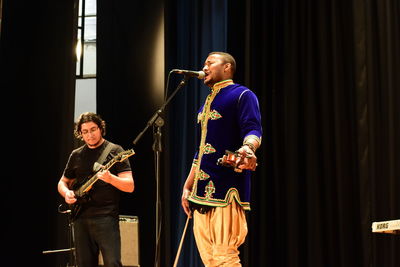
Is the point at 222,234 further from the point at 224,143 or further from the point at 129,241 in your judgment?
the point at 129,241

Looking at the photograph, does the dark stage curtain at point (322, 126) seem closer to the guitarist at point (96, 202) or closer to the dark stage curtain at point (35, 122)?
the guitarist at point (96, 202)

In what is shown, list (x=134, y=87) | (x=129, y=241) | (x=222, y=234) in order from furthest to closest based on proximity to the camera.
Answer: (x=134, y=87) → (x=129, y=241) → (x=222, y=234)

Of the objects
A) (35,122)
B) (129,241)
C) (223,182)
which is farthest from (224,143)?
(35,122)

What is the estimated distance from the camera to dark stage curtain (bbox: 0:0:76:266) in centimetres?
457

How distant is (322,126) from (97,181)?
1.82 meters

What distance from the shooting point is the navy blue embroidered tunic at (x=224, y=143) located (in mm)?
2434

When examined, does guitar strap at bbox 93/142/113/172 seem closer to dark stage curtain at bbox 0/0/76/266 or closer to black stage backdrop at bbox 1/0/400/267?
black stage backdrop at bbox 1/0/400/267

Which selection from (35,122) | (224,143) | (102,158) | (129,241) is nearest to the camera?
(224,143)

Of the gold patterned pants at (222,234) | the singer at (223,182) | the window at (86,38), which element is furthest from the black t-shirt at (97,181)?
the window at (86,38)

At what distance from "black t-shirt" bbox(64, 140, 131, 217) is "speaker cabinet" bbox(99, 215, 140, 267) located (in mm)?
695

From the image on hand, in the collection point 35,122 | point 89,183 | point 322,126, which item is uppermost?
point 35,122

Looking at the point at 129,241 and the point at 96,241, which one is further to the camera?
the point at 129,241

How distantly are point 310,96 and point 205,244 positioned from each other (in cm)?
191

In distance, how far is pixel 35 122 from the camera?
4.77m
